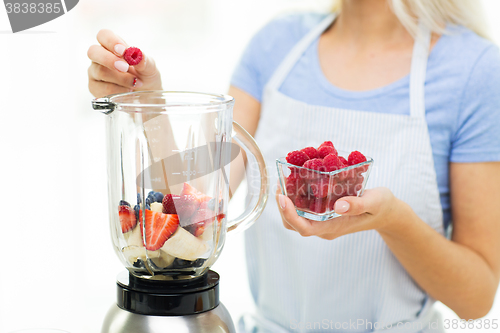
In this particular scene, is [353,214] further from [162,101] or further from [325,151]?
[162,101]

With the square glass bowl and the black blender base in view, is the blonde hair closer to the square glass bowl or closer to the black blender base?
the square glass bowl

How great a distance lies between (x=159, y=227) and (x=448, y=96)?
1.98ft

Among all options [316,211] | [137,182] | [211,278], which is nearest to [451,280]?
[316,211]

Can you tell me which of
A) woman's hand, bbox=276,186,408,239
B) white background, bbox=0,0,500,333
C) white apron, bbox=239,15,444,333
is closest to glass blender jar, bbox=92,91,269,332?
woman's hand, bbox=276,186,408,239

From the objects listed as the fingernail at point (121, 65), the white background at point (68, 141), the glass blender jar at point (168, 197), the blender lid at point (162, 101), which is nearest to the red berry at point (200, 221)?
the glass blender jar at point (168, 197)

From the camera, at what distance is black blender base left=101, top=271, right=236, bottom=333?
1.58 feet

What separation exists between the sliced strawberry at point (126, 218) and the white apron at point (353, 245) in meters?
0.46

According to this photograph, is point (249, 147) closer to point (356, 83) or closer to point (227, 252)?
point (356, 83)

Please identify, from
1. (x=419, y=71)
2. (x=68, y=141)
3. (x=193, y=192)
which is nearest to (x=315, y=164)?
(x=193, y=192)

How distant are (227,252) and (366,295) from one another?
1.52 metres

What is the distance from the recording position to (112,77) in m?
0.64

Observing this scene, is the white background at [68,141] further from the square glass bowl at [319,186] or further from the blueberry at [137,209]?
the blueberry at [137,209]

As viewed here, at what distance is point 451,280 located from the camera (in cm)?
82

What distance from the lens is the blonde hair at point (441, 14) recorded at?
0.87 meters
